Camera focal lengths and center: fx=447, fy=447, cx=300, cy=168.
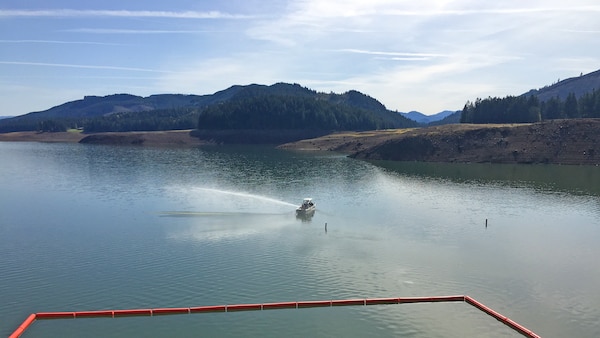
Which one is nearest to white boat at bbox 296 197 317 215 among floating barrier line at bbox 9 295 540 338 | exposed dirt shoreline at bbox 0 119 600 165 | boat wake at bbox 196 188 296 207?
boat wake at bbox 196 188 296 207

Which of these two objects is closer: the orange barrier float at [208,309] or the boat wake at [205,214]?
the orange barrier float at [208,309]

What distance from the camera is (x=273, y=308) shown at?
141 ft

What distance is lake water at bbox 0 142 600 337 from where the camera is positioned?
1615 inches

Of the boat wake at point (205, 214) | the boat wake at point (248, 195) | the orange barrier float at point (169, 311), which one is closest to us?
the orange barrier float at point (169, 311)

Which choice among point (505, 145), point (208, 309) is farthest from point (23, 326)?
point (505, 145)

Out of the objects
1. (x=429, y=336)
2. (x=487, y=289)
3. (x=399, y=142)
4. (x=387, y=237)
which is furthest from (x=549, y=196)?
(x=399, y=142)

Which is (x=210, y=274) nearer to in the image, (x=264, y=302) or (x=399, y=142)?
(x=264, y=302)

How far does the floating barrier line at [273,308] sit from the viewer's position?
132 feet

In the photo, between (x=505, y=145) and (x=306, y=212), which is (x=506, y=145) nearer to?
(x=505, y=145)

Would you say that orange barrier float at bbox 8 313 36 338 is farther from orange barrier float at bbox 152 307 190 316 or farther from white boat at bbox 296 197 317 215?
white boat at bbox 296 197 317 215

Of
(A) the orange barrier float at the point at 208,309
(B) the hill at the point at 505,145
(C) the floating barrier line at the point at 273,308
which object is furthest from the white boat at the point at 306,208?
(B) the hill at the point at 505,145

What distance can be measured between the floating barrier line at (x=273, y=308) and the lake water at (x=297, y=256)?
2.42 ft

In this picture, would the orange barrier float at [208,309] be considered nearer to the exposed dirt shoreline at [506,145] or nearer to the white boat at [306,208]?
the white boat at [306,208]

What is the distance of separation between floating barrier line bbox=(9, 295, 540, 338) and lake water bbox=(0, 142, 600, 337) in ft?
2.42
